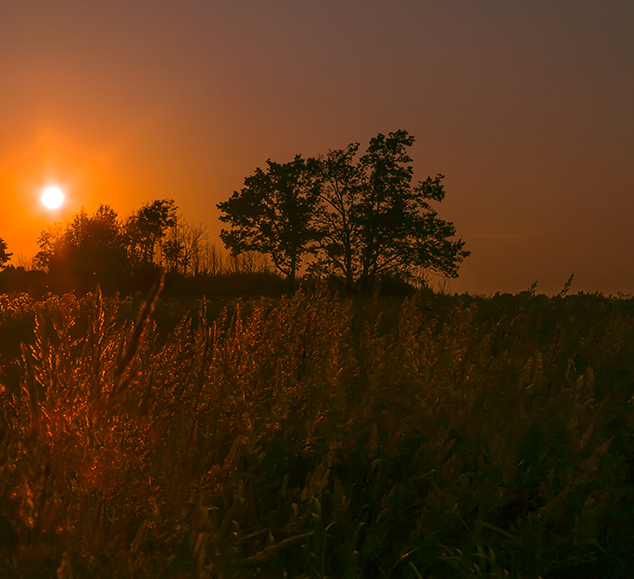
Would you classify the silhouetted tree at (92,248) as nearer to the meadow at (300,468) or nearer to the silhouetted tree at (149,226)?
the silhouetted tree at (149,226)

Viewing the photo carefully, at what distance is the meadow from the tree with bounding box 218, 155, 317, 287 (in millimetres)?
22870

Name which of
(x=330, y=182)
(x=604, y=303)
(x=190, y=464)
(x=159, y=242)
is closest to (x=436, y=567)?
(x=190, y=464)

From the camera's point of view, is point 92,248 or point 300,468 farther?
point 92,248

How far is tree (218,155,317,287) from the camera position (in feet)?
87.5

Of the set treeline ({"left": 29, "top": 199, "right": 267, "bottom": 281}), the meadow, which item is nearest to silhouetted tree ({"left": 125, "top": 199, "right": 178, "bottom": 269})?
treeline ({"left": 29, "top": 199, "right": 267, "bottom": 281})

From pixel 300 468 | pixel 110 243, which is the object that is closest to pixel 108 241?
pixel 110 243

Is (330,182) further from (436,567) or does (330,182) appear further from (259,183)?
(436,567)

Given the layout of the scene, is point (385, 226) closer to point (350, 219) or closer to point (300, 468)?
point (350, 219)

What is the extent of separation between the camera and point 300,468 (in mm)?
2947

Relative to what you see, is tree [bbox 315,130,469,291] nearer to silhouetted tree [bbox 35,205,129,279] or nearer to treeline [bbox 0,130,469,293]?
treeline [bbox 0,130,469,293]

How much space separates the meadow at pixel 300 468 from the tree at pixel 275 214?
75.0 feet

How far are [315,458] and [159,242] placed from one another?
113ft

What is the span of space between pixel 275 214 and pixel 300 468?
972 inches

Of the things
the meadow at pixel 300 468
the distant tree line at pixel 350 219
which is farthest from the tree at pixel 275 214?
the meadow at pixel 300 468
